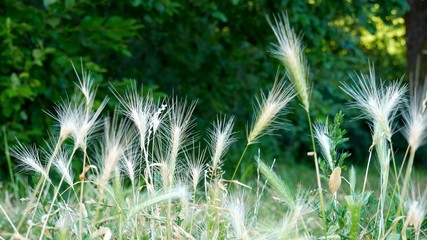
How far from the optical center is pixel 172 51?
7453 millimetres

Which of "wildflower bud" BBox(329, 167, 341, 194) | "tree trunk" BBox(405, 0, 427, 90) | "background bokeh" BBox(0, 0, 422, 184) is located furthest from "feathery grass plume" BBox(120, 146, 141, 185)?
"tree trunk" BBox(405, 0, 427, 90)

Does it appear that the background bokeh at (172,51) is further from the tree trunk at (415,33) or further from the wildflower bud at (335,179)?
the wildflower bud at (335,179)

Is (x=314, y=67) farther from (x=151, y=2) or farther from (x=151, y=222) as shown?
(x=151, y=222)

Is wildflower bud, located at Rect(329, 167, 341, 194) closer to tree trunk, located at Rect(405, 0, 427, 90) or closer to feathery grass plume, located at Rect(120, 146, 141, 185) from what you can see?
feathery grass plume, located at Rect(120, 146, 141, 185)

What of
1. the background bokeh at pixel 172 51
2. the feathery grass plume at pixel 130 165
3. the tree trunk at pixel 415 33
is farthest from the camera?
the tree trunk at pixel 415 33

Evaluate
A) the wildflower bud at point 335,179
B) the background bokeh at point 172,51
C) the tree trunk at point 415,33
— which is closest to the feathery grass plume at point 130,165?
the wildflower bud at point 335,179

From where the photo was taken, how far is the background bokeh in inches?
191

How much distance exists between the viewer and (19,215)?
3.74 m

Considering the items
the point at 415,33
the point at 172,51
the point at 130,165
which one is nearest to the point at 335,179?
the point at 130,165

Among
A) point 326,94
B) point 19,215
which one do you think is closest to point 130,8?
point 19,215

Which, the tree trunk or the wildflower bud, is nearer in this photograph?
the wildflower bud

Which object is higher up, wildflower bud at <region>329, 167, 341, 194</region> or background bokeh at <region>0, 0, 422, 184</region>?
wildflower bud at <region>329, 167, 341, 194</region>

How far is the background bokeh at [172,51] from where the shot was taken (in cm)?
486

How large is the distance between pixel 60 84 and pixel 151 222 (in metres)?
3.30
